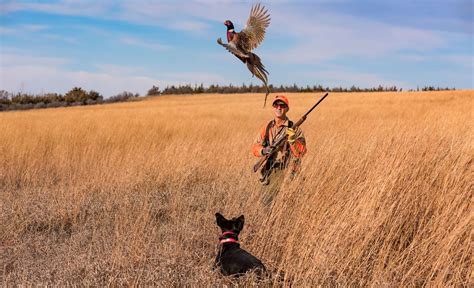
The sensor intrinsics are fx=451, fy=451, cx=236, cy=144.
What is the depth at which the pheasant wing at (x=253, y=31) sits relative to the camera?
3465 millimetres

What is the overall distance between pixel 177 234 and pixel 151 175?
10.5ft

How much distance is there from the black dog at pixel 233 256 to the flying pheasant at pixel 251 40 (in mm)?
1225

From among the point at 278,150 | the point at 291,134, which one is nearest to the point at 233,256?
the point at 291,134

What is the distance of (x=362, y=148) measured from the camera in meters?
5.89

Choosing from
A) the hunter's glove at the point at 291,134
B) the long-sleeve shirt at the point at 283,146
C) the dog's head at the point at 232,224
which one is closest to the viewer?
the dog's head at the point at 232,224

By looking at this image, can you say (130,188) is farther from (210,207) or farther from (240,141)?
(240,141)

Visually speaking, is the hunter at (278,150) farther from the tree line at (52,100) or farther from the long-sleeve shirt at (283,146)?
the tree line at (52,100)

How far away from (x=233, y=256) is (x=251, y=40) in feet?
5.61

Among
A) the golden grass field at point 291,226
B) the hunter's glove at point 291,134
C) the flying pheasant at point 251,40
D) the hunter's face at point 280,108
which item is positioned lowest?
the golden grass field at point 291,226

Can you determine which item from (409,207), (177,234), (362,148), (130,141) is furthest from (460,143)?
(130,141)

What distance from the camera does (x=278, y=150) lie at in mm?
4961

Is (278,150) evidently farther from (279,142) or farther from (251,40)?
(251,40)

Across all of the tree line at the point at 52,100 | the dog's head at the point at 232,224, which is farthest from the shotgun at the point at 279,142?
the tree line at the point at 52,100

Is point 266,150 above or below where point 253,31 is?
below
